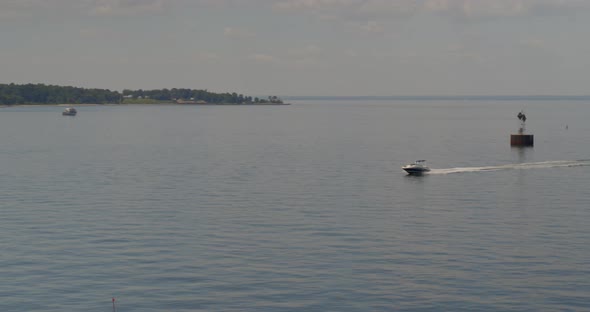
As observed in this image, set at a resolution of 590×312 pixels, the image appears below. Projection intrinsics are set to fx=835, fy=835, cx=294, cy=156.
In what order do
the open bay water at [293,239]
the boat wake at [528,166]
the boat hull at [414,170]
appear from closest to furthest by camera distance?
the open bay water at [293,239] < the boat hull at [414,170] < the boat wake at [528,166]

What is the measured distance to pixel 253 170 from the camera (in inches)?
5591

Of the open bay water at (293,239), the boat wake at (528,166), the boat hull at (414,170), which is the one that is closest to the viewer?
the open bay water at (293,239)

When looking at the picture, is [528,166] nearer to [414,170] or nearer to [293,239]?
[414,170]

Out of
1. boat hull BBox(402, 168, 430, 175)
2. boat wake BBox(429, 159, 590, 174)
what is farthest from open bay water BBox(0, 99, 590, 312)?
boat hull BBox(402, 168, 430, 175)

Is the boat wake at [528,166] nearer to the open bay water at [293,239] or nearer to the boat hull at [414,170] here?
the open bay water at [293,239]

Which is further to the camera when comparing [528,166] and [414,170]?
[528,166]

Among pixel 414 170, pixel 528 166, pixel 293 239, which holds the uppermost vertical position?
pixel 414 170

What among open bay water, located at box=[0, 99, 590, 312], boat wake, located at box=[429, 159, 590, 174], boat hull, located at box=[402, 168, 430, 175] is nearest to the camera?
open bay water, located at box=[0, 99, 590, 312]

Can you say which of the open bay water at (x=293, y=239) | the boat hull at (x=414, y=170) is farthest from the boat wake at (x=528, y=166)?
the boat hull at (x=414, y=170)

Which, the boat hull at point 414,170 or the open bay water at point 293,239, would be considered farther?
the boat hull at point 414,170

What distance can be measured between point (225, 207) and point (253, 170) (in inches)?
1799

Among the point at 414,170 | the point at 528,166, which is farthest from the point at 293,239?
the point at 528,166

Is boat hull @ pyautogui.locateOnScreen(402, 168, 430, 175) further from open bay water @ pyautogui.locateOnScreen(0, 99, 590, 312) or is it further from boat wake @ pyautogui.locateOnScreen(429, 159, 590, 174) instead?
boat wake @ pyautogui.locateOnScreen(429, 159, 590, 174)

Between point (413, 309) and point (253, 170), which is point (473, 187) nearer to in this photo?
point (253, 170)
